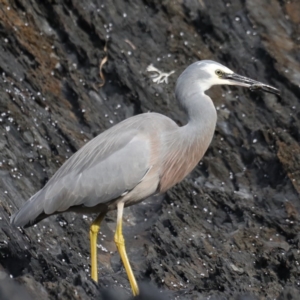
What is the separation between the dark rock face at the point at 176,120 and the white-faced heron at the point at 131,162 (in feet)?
1.40

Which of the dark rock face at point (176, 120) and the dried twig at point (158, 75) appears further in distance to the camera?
the dried twig at point (158, 75)

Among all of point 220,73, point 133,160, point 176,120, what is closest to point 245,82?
point 220,73

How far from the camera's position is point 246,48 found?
12664 millimetres

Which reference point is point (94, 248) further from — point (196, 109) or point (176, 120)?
point (176, 120)

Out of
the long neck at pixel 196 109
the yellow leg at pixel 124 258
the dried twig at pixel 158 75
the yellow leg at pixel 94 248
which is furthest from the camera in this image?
the dried twig at pixel 158 75

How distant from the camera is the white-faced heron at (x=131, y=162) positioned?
802cm

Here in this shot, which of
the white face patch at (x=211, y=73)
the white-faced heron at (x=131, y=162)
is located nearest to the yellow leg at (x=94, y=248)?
the white-faced heron at (x=131, y=162)

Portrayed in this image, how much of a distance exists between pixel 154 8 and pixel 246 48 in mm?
1450

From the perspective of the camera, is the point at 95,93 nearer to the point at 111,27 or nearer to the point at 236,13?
the point at 111,27

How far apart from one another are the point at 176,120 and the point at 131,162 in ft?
11.7

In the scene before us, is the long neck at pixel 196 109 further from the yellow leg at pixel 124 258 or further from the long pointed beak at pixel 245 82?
the yellow leg at pixel 124 258

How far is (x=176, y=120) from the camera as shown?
1153 cm

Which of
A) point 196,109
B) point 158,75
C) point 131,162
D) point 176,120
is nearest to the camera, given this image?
point 131,162

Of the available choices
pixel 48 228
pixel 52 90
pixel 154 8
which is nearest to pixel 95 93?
pixel 52 90
